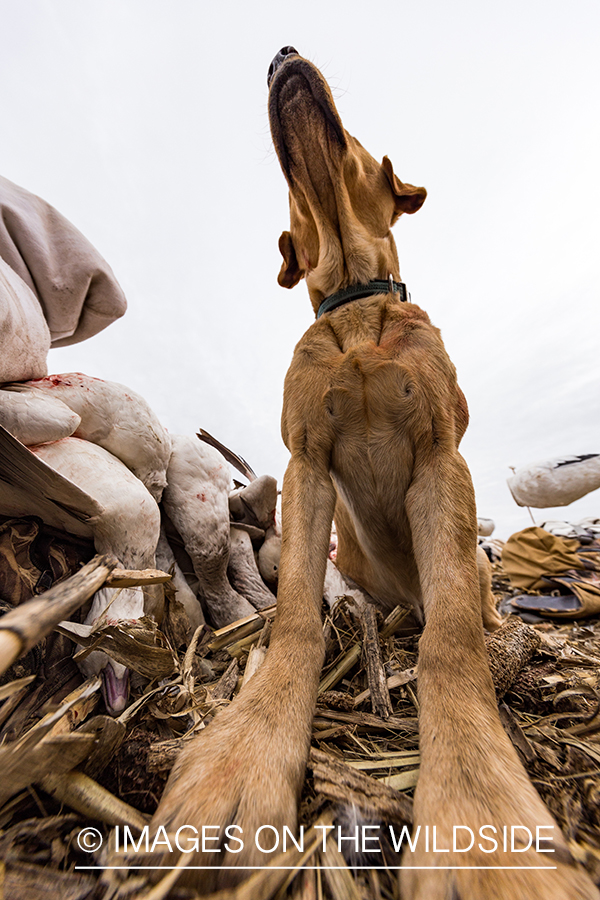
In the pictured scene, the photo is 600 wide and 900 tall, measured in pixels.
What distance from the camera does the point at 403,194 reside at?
2059mm

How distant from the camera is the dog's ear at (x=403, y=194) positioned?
203 cm

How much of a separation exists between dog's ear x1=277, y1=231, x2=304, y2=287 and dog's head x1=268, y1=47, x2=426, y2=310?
0.19m

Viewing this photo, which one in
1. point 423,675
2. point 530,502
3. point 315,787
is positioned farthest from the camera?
point 530,502

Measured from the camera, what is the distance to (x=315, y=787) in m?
0.72

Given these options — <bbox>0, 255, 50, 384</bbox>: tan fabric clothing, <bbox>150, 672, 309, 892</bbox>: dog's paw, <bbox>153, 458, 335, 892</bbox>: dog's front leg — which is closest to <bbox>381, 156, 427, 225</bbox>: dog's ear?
<bbox>0, 255, 50, 384</bbox>: tan fabric clothing

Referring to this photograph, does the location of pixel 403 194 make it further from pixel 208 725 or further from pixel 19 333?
pixel 208 725

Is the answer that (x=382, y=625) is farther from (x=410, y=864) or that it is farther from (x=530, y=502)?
(x=530, y=502)

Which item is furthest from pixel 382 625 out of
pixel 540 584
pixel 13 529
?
pixel 540 584

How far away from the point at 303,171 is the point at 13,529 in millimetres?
1920

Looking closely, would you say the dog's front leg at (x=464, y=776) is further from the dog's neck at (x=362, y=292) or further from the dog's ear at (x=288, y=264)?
the dog's ear at (x=288, y=264)

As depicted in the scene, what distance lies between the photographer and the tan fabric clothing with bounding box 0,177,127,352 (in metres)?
1.50

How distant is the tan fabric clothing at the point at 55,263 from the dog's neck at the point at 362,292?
102cm

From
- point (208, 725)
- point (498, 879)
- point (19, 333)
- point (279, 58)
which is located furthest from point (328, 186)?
point (498, 879)

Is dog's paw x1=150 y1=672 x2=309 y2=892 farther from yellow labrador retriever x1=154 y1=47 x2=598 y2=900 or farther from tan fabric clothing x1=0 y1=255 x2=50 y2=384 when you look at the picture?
tan fabric clothing x1=0 y1=255 x2=50 y2=384
